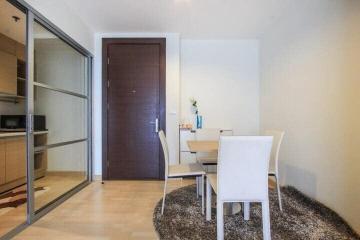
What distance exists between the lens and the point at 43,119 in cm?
296

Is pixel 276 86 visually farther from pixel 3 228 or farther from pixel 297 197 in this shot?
pixel 3 228

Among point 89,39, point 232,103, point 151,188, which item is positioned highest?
point 89,39

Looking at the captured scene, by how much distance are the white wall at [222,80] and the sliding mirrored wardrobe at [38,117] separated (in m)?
1.89

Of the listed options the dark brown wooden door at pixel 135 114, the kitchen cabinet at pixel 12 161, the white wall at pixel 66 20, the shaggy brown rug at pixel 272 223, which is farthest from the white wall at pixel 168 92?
the shaggy brown rug at pixel 272 223

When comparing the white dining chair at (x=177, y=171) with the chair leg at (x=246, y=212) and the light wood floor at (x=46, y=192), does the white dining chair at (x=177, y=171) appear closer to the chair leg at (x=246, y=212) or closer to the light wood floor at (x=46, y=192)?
the chair leg at (x=246, y=212)

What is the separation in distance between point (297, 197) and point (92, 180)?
126 inches

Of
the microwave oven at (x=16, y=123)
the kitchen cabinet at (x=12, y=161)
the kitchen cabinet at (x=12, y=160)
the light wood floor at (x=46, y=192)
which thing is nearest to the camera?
the light wood floor at (x=46, y=192)

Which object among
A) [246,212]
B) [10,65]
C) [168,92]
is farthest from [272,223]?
[10,65]

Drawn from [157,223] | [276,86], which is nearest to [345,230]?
[157,223]

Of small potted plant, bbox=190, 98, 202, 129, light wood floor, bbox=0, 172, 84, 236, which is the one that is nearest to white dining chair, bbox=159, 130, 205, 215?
light wood floor, bbox=0, 172, 84, 236

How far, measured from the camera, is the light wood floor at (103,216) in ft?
7.22

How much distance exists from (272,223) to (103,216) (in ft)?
5.80

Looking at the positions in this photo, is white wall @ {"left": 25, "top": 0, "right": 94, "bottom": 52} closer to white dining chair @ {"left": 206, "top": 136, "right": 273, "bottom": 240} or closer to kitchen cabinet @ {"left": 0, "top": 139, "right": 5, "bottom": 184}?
kitchen cabinet @ {"left": 0, "top": 139, "right": 5, "bottom": 184}

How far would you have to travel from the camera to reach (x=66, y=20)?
312 centimetres
